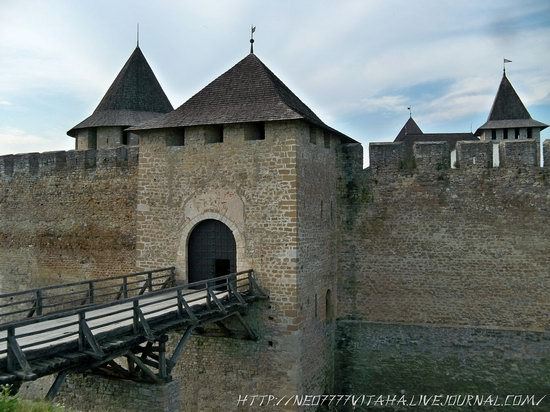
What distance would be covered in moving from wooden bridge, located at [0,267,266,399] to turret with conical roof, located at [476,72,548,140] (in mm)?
17405

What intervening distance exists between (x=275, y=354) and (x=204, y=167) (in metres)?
4.25

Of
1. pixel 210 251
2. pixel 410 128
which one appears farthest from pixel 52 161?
pixel 410 128

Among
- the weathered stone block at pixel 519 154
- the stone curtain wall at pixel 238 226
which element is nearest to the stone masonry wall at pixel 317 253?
the stone curtain wall at pixel 238 226

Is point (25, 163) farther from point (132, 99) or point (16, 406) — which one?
point (16, 406)

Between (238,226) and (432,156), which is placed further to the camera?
(432,156)

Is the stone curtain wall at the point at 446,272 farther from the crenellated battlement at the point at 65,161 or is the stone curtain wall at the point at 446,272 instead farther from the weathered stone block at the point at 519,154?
the crenellated battlement at the point at 65,161

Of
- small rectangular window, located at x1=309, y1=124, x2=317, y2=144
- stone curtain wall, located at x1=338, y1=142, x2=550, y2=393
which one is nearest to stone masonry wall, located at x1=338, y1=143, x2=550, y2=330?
stone curtain wall, located at x1=338, y1=142, x2=550, y2=393

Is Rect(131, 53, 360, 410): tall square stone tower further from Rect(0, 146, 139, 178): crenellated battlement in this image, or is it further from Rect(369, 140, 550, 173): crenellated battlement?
Rect(0, 146, 139, 178): crenellated battlement

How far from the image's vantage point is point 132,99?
17578mm

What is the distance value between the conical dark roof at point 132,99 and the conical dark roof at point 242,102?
500 centimetres

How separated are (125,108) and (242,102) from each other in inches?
273

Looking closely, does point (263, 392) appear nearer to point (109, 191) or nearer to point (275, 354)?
point (275, 354)

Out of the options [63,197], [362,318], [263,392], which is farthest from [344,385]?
[63,197]

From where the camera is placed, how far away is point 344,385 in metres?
13.1
